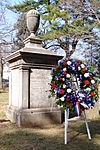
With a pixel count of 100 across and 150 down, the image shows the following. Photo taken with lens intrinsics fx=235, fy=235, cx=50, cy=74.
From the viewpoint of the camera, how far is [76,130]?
590cm

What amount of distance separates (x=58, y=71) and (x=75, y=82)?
1.39ft

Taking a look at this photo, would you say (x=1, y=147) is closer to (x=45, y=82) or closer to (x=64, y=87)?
(x=64, y=87)

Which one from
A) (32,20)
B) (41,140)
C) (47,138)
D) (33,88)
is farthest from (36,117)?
(32,20)

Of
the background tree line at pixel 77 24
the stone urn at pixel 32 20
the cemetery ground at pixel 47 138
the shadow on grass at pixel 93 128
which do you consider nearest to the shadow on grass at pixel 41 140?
the cemetery ground at pixel 47 138

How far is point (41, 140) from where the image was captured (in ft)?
16.2

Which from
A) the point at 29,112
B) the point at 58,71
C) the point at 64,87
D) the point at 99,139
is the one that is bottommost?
the point at 99,139

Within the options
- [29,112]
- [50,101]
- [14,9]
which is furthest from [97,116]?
[14,9]

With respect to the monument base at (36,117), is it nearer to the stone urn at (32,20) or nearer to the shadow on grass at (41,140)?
the shadow on grass at (41,140)

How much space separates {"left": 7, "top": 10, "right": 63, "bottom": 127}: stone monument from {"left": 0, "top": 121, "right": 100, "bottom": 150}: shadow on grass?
62 centimetres

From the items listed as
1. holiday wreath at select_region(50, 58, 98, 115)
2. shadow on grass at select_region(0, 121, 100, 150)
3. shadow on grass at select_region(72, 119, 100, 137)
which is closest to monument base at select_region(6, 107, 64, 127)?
shadow on grass at select_region(0, 121, 100, 150)

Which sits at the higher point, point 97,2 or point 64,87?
point 97,2

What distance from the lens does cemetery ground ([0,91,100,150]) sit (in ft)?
14.8

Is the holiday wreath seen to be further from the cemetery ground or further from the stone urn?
the stone urn

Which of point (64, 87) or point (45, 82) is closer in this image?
point (64, 87)
